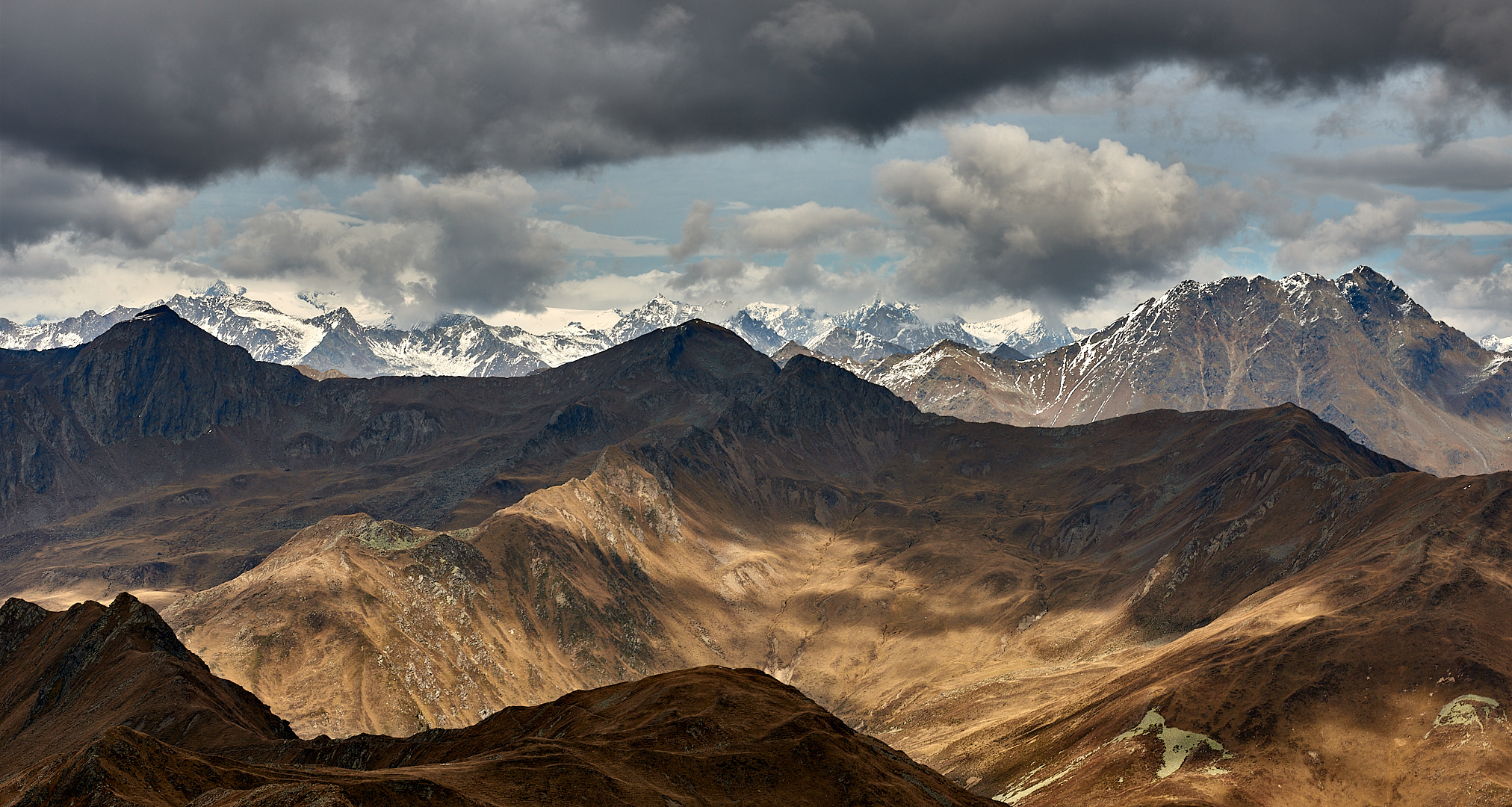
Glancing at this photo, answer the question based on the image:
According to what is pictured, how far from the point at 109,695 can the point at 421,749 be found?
6354cm

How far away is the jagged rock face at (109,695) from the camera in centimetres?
16462

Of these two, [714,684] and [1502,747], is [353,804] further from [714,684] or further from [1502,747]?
[1502,747]

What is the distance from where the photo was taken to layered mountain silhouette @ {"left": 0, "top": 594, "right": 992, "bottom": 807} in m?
102

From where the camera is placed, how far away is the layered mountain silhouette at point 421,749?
10238 centimetres

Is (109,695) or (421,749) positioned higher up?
(109,695)

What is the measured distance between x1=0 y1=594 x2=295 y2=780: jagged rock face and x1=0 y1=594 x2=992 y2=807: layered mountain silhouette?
34 cm

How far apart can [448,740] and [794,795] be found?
64243mm

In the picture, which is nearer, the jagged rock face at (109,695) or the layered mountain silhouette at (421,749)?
the layered mountain silhouette at (421,749)

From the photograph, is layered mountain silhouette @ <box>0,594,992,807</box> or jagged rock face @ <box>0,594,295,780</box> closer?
layered mountain silhouette @ <box>0,594,992,807</box>

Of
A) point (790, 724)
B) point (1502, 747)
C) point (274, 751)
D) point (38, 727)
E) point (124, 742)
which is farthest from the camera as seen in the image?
point (1502, 747)

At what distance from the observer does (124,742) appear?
10462 cm

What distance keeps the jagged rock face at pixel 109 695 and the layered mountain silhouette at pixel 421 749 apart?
0.34 metres

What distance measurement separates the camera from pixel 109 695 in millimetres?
177875

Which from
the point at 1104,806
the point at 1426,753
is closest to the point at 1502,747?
the point at 1426,753
